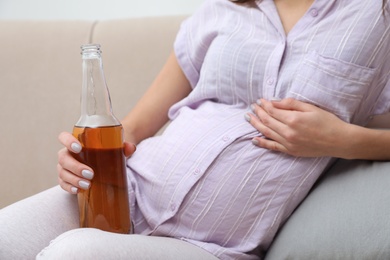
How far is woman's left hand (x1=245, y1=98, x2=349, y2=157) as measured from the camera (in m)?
1.07

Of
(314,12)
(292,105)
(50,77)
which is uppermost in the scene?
(314,12)

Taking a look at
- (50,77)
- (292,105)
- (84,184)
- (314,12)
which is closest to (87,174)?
(84,184)

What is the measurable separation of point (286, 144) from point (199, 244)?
23cm

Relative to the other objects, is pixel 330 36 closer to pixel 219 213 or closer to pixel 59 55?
pixel 219 213

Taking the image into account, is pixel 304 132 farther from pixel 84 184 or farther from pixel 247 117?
pixel 84 184

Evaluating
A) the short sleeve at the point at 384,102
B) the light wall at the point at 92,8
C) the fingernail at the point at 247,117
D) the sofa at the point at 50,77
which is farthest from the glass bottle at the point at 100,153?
the light wall at the point at 92,8

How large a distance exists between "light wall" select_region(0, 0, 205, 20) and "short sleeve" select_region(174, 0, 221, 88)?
607 millimetres

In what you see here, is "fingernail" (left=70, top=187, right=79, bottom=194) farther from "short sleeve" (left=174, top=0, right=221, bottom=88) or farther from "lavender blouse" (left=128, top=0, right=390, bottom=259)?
"short sleeve" (left=174, top=0, right=221, bottom=88)

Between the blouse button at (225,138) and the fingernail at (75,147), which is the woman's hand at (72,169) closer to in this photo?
the fingernail at (75,147)

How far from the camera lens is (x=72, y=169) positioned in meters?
1.05

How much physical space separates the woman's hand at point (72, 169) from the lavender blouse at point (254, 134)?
0.12 m

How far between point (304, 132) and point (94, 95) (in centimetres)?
37

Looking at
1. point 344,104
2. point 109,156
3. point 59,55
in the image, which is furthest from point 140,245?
point 59,55

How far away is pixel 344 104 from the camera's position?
1100 millimetres
